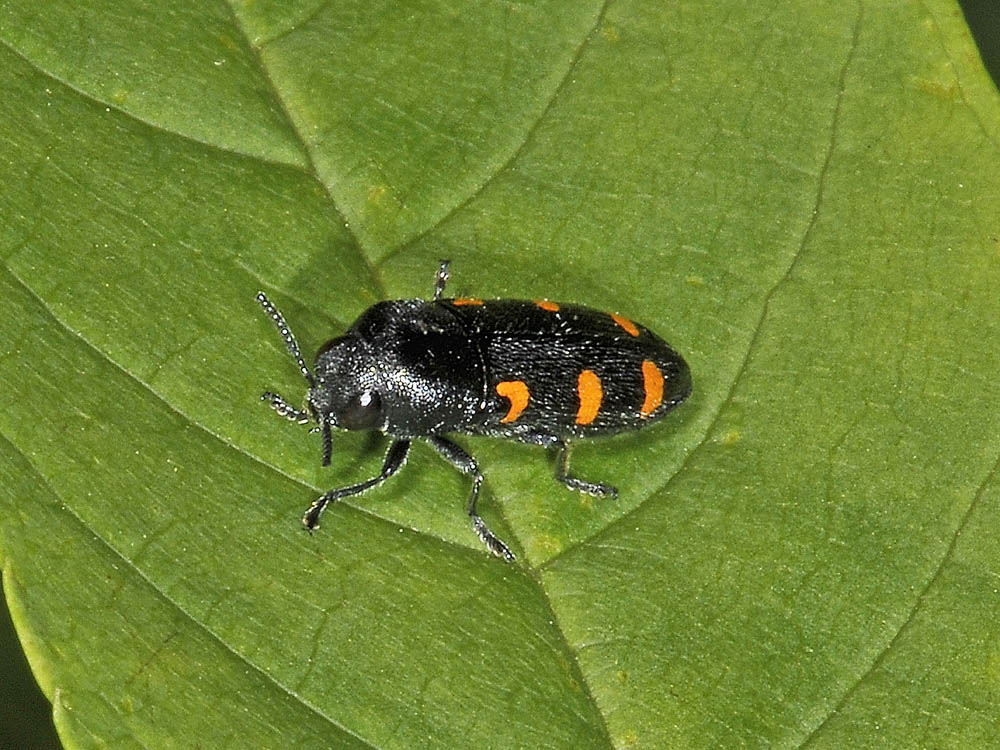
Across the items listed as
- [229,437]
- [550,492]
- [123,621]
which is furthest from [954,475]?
[123,621]

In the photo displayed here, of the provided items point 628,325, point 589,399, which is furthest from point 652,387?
point 589,399

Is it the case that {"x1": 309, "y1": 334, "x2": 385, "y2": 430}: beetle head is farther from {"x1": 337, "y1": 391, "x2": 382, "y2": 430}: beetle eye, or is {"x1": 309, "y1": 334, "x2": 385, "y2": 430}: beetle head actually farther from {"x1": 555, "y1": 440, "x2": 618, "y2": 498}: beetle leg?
{"x1": 555, "y1": 440, "x2": 618, "y2": 498}: beetle leg

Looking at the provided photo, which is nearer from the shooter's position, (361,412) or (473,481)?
(473,481)

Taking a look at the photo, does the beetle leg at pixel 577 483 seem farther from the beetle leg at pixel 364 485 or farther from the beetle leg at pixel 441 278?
the beetle leg at pixel 441 278

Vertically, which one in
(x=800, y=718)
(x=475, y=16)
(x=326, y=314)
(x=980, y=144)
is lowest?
(x=800, y=718)

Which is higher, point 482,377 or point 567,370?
point 482,377

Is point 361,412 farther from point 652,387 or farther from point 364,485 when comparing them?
point 652,387

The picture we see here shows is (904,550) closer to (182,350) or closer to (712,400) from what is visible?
A: (712,400)
